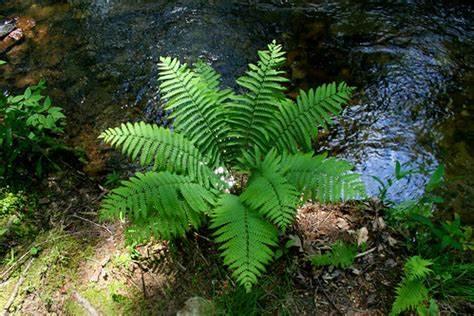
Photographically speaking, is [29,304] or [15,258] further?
[15,258]

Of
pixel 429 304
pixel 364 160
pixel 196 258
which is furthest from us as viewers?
pixel 364 160

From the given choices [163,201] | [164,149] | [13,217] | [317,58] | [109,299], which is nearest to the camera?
[163,201]

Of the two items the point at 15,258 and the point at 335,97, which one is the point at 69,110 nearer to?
the point at 15,258

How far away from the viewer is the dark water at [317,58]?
4117mm

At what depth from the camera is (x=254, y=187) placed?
285cm

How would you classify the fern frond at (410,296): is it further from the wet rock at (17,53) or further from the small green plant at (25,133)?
the wet rock at (17,53)

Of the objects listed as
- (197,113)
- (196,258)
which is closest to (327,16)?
(197,113)

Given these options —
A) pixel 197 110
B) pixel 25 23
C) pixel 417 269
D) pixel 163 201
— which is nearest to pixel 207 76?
pixel 197 110

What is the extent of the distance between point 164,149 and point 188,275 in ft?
3.04

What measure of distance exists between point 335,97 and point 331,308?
1519 millimetres

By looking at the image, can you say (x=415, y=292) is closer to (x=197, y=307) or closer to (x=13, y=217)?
(x=197, y=307)

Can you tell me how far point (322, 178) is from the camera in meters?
2.76

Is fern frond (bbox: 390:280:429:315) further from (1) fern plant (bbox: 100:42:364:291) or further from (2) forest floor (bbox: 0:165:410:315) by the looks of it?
(1) fern plant (bbox: 100:42:364:291)

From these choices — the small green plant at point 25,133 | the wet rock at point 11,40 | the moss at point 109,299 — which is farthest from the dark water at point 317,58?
the moss at point 109,299
